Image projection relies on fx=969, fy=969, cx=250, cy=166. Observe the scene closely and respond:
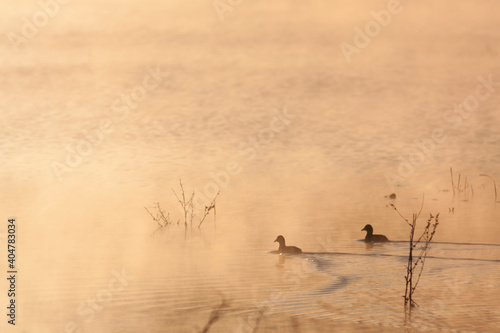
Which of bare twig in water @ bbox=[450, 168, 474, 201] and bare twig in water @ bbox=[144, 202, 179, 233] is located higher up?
bare twig in water @ bbox=[450, 168, 474, 201]

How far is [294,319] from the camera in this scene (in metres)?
13.6

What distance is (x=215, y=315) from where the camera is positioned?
45.6ft

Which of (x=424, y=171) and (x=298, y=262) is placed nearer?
(x=298, y=262)

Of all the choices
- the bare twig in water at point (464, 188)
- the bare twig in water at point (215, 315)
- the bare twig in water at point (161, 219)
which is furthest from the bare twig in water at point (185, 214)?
the bare twig in water at point (464, 188)

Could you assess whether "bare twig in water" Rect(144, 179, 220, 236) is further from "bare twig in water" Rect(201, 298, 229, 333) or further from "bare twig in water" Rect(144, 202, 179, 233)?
"bare twig in water" Rect(201, 298, 229, 333)

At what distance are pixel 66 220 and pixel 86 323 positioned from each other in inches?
451

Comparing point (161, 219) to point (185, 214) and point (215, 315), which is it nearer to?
point (185, 214)

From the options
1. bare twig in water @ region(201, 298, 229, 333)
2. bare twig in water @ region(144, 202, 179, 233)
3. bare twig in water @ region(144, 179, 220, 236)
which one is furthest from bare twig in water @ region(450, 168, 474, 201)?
bare twig in water @ region(201, 298, 229, 333)

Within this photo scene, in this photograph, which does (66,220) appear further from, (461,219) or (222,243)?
(461,219)

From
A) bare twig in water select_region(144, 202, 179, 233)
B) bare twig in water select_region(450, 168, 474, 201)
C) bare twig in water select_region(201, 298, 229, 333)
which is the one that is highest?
bare twig in water select_region(450, 168, 474, 201)

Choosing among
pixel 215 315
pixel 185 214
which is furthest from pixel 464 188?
pixel 215 315

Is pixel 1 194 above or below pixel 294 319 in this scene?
above

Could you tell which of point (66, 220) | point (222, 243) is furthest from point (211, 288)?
point (66, 220)

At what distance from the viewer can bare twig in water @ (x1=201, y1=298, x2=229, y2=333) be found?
13227mm
